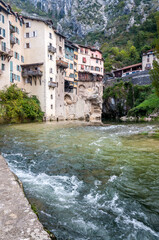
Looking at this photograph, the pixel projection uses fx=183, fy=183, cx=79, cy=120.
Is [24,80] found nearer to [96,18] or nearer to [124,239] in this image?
[124,239]

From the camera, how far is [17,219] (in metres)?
2.75

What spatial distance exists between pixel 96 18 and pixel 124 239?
144892 mm

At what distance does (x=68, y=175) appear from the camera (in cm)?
661

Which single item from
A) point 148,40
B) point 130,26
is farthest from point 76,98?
point 130,26

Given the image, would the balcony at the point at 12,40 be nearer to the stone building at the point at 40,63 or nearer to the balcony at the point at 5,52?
the stone building at the point at 40,63

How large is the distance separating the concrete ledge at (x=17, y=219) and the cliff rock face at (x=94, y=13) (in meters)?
120

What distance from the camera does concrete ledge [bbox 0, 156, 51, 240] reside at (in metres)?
2.40

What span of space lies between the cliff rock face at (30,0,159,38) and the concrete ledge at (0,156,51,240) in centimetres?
11950

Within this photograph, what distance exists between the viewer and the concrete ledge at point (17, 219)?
2.40 meters

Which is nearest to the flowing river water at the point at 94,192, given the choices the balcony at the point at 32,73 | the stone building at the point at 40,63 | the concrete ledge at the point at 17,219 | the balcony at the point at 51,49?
the concrete ledge at the point at 17,219

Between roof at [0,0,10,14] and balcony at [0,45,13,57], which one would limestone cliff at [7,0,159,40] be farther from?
balcony at [0,45,13,57]

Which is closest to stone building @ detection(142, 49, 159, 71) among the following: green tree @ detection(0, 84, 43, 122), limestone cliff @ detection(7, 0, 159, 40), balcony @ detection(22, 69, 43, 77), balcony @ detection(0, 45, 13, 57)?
balcony @ detection(22, 69, 43, 77)

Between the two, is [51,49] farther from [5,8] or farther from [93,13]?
[93,13]

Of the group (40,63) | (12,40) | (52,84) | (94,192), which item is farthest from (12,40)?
(94,192)
